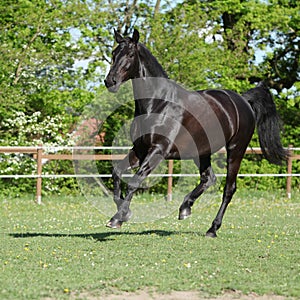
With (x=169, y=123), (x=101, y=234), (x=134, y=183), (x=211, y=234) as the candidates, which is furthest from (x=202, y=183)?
(x=134, y=183)

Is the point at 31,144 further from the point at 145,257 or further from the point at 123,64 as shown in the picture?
the point at 145,257

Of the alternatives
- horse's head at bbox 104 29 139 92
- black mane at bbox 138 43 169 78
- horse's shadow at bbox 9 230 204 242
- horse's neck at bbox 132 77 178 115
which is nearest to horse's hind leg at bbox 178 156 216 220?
horse's shadow at bbox 9 230 204 242

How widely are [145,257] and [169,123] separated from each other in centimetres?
187

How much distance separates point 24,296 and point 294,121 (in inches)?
651

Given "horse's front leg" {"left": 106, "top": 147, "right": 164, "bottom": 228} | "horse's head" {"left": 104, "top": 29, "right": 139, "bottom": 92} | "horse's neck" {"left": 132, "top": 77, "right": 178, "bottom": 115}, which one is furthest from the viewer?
"horse's neck" {"left": 132, "top": 77, "right": 178, "bottom": 115}

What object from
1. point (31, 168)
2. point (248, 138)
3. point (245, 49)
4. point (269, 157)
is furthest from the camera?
point (245, 49)

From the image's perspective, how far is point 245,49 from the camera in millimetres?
22781

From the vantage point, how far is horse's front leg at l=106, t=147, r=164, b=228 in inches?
287

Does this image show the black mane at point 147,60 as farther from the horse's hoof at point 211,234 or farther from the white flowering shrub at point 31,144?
the white flowering shrub at point 31,144

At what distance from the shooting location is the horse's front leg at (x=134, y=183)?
7297 mm

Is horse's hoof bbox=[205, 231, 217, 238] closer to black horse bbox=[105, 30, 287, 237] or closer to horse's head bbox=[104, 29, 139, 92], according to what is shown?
black horse bbox=[105, 30, 287, 237]

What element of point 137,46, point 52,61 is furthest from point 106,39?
point 137,46

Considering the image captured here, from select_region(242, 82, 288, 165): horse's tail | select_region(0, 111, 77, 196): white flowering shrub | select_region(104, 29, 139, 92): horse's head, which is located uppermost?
select_region(104, 29, 139, 92): horse's head

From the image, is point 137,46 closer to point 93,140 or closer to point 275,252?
point 275,252
